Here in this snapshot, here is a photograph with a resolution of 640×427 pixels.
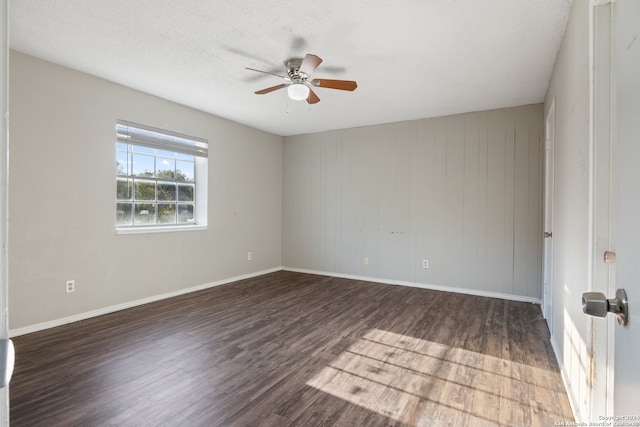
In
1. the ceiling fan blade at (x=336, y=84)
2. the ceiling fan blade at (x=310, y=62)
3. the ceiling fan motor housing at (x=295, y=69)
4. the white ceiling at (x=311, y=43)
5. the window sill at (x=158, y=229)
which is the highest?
the white ceiling at (x=311, y=43)

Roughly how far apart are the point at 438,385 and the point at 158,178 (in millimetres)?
3906

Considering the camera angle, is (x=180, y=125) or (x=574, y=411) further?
(x=180, y=125)

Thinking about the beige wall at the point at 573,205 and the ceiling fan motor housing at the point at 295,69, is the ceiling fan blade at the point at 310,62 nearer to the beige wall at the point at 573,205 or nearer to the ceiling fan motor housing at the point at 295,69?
the ceiling fan motor housing at the point at 295,69

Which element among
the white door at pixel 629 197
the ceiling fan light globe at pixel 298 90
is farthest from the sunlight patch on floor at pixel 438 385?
the ceiling fan light globe at pixel 298 90

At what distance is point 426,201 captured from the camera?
4746 mm

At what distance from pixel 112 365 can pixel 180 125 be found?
9.96 ft

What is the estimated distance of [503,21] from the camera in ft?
7.51

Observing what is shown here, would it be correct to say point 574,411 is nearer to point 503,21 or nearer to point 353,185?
point 503,21

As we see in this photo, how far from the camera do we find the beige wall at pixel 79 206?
9.40 ft

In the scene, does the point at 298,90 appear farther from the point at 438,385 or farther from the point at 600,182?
the point at 438,385

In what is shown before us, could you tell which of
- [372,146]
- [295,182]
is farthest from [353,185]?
[295,182]

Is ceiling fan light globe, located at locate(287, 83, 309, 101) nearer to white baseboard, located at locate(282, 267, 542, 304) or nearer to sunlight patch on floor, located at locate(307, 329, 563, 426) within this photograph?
sunlight patch on floor, located at locate(307, 329, 563, 426)

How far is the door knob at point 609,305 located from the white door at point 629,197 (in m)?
0.02

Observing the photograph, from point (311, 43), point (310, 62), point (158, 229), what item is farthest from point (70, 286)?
point (311, 43)
